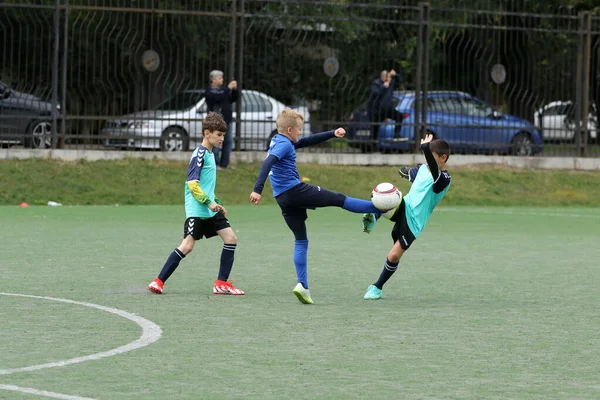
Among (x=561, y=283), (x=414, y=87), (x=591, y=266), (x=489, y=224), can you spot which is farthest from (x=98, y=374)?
(x=414, y=87)

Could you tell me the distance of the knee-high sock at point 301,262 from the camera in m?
10.0

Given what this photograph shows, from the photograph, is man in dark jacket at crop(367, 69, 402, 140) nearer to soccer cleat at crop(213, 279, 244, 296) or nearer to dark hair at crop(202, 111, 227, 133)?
dark hair at crop(202, 111, 227, 133)

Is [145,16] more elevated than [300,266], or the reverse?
[145,16]

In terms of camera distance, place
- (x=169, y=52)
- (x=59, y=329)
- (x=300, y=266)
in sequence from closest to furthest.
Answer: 1. (x=59, y=329)
2. (x=300, y=266)
3. (x=169, y=52)

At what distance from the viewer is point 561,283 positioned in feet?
38.2

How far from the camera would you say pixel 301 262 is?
33.3 feet

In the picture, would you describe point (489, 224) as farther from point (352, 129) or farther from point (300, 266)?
point (300, 266)

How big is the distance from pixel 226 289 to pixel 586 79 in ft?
62.1

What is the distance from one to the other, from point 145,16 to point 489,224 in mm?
8870

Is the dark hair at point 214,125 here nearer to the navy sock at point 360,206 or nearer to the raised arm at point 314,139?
the raised arm at point 314,139

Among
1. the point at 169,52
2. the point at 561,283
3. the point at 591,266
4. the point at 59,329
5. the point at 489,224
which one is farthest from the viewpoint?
the point at 169,52

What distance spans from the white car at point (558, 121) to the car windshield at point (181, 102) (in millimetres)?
7442

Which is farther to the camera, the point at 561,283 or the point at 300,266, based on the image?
the point at 561,283

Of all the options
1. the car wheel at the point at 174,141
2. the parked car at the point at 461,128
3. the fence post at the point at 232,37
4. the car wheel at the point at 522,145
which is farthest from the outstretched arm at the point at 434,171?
the car wheel at the point at 522,145
